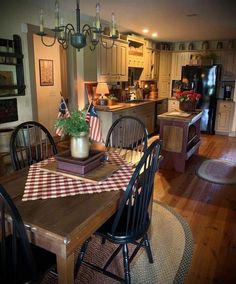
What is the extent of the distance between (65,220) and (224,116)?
19.9 ft

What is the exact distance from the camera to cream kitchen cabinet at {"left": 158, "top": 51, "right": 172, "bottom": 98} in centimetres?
710

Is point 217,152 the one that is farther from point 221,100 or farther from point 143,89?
point 143,89

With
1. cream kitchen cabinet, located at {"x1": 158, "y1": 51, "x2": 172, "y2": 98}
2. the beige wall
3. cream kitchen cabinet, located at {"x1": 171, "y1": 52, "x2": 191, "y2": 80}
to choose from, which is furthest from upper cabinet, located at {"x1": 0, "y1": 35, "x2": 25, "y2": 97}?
cream kitchen cabinet, located at {"x1": 171, "y1": 52, "x2": 191, "y2": 80}

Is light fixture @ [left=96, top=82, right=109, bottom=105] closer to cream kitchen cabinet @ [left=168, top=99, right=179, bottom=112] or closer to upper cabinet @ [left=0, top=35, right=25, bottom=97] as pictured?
upper cabinet @ [left=0, top=35, right=25, bottom=97]

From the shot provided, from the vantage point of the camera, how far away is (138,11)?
377 centimetres

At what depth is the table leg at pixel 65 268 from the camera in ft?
3.87

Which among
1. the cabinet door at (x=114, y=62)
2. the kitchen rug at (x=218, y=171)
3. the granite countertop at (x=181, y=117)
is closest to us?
the kitchen rug at (x=218, y=171)

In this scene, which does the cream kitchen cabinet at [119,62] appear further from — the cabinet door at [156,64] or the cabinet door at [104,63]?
the cabinet door at [156,64]

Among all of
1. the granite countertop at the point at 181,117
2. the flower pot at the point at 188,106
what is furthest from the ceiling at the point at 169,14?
the granite countertop at the point at 181,117

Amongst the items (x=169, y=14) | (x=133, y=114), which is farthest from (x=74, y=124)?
(x=133, y=114)

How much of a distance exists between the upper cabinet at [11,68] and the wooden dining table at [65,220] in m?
2.34

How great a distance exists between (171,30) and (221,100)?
2.29 metres

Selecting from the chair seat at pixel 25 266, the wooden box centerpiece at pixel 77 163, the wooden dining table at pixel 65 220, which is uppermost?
the wooden box centerpiece at pixel 77 163

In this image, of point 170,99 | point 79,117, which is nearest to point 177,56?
point 170,99
